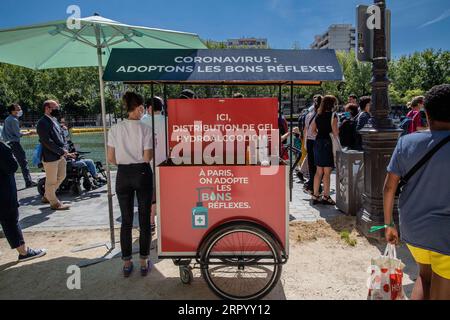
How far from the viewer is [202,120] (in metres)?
3.68

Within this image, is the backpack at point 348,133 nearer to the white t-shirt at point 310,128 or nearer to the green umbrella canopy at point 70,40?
the white t-shirt at point 310,128

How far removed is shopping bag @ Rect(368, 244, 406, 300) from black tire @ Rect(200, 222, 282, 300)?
93 cm

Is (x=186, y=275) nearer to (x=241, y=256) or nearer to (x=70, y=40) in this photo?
(x=241, y=256)

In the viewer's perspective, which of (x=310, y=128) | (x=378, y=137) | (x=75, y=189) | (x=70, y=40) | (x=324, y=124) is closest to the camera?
(x=378, y=137)

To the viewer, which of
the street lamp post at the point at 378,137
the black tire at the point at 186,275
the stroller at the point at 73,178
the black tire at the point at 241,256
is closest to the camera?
the black tire at the point at 241,256

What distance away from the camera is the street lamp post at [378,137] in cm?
476

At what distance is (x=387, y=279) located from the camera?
2.47 metres

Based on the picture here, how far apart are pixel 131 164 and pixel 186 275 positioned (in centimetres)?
137

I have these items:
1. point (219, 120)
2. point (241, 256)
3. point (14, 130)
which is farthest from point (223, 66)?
point (14, 130)

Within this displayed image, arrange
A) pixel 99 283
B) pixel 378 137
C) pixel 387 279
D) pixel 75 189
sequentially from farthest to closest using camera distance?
pixel 75 189, pixel 378 137, pixel 99 283, pixel 387 279

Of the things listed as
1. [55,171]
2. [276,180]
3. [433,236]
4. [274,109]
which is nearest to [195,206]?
[276,180]

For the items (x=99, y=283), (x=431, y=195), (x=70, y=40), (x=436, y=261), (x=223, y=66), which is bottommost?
(x=99, y=283)

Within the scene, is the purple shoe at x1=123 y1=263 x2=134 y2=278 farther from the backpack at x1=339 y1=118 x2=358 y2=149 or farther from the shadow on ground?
the backpack at x1=339 y1=118 x2=358 y2=149

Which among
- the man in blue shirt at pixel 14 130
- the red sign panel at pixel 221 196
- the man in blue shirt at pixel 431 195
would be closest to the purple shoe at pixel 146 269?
the red sign panel at pixel 221 196
